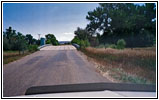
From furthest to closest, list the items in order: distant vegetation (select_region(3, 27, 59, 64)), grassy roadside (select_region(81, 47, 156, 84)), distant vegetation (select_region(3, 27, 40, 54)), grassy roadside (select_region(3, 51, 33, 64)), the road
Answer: grassy roadside (select_region(3, 51, 33, 64))
distant vegetation (select_region(3, 27, 59, 64))
distant vegetation (select_region(3, 27, 40, 54))
grassy roadside (select_region(81, 47, 156, 84))
the road

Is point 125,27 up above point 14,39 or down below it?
above

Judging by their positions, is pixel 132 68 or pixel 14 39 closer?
pixel 132 68

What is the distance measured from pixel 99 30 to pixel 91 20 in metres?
1.63

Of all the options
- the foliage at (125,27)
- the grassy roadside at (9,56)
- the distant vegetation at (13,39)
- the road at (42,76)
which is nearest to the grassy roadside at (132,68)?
the road at (42,76)

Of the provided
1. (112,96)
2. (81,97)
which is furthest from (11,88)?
(112,96)

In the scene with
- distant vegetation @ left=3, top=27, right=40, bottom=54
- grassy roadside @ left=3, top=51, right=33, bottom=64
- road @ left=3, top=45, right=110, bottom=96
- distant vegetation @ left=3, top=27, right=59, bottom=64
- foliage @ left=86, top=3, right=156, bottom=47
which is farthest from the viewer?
foliage @ left=86, top=3, right=156, bottom=47

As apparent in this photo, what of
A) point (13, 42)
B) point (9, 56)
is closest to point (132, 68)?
point (13, 42)

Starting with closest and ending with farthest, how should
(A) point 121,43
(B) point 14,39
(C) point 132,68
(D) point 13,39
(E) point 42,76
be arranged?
1. (E) point 42,76
2. (C) point 132,68
3. (D) point 13,39
4. (B) point 14,39
5. (A) point 121,43

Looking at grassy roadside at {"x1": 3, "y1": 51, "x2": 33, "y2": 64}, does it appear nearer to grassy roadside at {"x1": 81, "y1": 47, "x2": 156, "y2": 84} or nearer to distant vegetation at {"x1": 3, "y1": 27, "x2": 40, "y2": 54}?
distant vegetation at {"x1": 3, "y1": 27, "x2": 40, "y2": 54}

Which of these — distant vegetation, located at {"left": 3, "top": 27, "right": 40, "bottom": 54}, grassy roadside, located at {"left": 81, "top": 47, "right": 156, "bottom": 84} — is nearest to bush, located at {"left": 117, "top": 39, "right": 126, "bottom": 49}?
grassy roadside, located at {"left": 81, "top": 47, "right": 156, "bottom": 84}

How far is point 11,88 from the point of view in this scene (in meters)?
3.71

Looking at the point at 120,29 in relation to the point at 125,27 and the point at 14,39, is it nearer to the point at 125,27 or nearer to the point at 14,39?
the point at 125,27

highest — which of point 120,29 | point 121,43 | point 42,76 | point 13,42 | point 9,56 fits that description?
point 120,29

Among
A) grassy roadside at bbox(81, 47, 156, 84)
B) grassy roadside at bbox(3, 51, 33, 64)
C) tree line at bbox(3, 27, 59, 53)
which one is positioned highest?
tree line at bbox(3, 27, 59, 53)
